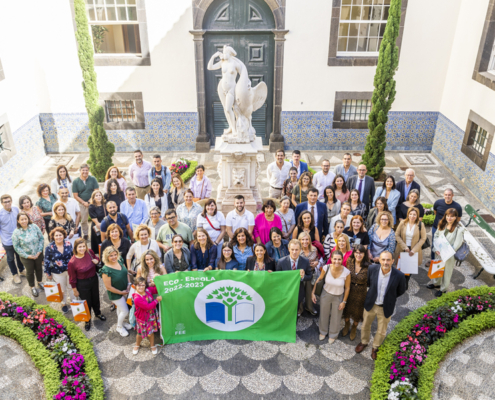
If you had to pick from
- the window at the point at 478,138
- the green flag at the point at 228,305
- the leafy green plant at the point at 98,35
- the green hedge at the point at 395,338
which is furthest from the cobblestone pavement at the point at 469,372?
the leafy green plant at the point at 98,35

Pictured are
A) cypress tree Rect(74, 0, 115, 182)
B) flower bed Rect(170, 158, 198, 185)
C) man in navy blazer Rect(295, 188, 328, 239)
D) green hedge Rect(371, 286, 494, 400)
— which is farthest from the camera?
flower bed Rect(170, 158, 198, 185)

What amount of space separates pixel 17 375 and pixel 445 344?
6287 millimetres

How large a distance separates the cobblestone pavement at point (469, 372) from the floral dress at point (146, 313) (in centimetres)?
405

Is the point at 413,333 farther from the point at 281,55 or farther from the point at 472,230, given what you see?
the point at 281,55

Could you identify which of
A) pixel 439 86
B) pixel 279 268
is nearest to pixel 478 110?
pixel 439 86

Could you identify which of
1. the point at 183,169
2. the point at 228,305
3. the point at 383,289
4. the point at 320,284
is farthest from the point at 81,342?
the point at 183,169

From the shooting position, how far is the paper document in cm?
758

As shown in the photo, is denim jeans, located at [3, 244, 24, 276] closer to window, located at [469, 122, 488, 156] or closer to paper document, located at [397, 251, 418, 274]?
paper document, located at [397, 251, 418, 274]

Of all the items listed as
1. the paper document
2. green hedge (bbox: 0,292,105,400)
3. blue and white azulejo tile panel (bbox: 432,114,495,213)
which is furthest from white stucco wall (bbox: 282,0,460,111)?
green hedge (bbox: 0,292,105,400)

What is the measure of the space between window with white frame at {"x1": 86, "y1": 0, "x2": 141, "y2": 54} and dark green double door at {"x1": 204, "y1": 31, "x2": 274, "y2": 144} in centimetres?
223

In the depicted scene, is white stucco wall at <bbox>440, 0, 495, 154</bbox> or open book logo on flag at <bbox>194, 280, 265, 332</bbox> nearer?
open book logo on flag at <bbox>194, 280, 265, 332</bbox>

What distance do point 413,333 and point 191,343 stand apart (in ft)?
11.1

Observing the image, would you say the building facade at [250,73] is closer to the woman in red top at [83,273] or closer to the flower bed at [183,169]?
the flower bed at [183,169]

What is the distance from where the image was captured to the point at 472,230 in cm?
1025
